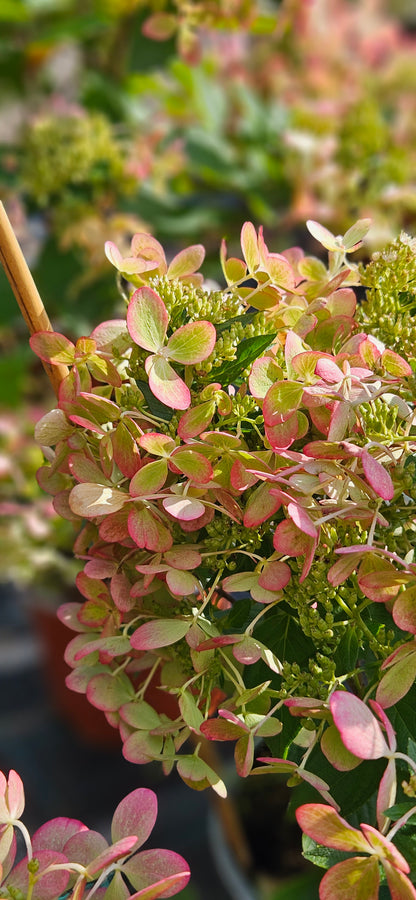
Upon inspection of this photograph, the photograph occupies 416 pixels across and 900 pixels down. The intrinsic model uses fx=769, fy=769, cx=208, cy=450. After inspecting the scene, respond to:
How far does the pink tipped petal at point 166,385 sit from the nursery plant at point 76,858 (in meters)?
0.16

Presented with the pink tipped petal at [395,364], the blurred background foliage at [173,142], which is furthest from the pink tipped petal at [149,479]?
the blurred background foliage at [173,142]

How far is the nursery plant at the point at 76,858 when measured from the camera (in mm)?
285

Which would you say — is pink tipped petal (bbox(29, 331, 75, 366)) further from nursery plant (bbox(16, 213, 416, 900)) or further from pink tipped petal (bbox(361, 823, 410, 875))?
pink tipped petal (bbox(361, 823, 410, 875))

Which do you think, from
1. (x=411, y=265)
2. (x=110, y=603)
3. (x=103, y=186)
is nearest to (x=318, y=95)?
(x=103, y=186)

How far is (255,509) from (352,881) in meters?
0.14

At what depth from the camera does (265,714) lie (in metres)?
0.33

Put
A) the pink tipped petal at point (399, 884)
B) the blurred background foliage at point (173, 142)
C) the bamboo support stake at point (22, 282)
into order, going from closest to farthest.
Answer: the pink tipped petal at point (399, 884), the bamboo support stake at point (22, 282), the blurred background foliage at point (173, 142)

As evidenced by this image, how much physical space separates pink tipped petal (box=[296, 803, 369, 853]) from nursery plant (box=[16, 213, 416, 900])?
2 cm

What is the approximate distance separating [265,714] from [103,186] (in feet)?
2.41

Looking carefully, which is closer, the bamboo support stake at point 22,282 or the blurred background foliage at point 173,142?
the bamboo support stake at point 22,282

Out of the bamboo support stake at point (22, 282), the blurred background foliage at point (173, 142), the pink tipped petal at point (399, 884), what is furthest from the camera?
the blurred background foliage at point (173, 142)

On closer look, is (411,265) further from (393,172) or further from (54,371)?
(393,172)

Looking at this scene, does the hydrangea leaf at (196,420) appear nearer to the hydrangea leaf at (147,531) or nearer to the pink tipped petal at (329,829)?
the hydrangea leaf at (147,531)

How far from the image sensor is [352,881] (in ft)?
0.87
